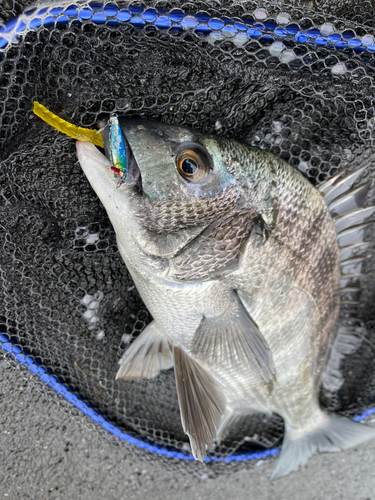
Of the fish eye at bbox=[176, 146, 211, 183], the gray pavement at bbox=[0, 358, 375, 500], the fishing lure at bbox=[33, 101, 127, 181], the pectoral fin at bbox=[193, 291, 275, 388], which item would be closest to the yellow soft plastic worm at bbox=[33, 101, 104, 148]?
the fishing lure at bbox=[33, 101, 127, 181]

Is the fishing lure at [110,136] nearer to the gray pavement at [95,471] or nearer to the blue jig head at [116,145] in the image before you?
the blue jig head at [116,145]

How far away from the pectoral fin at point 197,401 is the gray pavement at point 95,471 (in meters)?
0.39

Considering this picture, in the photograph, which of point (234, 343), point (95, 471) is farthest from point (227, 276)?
point (95, 471)

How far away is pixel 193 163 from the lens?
1.03 meters

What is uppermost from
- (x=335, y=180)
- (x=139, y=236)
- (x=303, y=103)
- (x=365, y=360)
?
(x=303, y=103)

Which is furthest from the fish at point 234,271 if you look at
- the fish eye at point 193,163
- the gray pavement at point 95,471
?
the gray pavement at point 95,471

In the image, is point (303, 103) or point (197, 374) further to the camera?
point (197, 374)

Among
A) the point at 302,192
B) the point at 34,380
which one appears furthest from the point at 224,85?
the point at 34,380

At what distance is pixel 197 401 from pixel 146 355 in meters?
0.27

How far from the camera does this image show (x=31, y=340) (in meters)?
1.35

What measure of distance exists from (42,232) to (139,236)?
0.43m

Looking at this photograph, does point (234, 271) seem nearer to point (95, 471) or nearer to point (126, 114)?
point (126, 114)

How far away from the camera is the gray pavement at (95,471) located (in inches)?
68.5

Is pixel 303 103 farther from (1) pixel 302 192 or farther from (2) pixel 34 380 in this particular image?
(2) pixel 34 380
